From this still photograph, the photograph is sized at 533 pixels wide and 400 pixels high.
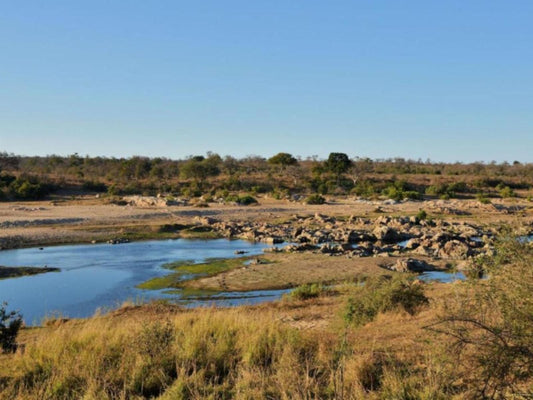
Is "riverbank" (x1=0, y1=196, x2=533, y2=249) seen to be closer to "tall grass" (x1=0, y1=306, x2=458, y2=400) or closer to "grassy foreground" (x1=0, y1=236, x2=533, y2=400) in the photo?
"grassy foreground" (x1=0, y1=236, x2=533, y2=400)

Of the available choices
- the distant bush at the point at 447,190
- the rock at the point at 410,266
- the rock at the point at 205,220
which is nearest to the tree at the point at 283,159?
the distant bush at the point at 447,190

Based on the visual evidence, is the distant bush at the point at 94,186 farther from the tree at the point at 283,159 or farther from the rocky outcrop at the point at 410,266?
the rocky outcrop at the point at 410,266

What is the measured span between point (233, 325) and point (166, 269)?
15254 mm

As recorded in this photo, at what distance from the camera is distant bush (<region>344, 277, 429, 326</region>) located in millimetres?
11758

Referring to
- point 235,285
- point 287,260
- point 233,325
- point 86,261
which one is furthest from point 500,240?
point 86,261

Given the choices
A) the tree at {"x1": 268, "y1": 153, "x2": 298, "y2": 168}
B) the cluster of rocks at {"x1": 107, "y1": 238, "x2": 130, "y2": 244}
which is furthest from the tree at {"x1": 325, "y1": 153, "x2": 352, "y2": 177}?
the cluster of rocks at {"x1": 107, "y1": 238, "x2": 130, "y2": 244}

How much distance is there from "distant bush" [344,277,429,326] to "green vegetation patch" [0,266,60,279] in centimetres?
1657

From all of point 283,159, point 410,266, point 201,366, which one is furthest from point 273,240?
point 283,159

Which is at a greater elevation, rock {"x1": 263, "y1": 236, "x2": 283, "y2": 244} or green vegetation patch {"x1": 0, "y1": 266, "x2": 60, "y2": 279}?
rock {"x1": 263, "y1": 236, "x2": 283, "y2": 244}

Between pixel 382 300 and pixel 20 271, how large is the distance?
18001mm

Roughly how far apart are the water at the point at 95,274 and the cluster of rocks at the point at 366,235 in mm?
2770

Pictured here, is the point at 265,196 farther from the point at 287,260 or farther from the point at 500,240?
the point at 500,240

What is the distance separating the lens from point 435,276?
21.5 m

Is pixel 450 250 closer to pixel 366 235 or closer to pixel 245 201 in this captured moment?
pixel 366 235
